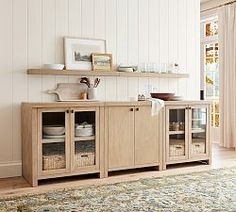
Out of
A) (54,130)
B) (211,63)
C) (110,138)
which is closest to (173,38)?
(110,138)

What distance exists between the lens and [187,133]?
4.08 metres

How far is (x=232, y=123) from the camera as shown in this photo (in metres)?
5.56

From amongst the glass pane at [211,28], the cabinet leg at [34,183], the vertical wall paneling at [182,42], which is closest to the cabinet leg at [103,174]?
the cabinet leg at [34,183]

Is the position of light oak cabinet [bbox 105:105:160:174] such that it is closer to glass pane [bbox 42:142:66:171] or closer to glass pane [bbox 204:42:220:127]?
glass pane [bbox 42:142:66:171]

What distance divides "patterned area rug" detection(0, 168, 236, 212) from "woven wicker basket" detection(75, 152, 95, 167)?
1.35ft

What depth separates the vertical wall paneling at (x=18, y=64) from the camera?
145 inches

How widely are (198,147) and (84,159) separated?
4.98ft

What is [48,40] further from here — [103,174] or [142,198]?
[142,198]

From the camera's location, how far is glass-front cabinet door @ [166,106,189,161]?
401 centimetres

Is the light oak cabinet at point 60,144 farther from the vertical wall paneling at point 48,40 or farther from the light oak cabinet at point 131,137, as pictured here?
the vertical wall paneling at point 48,40

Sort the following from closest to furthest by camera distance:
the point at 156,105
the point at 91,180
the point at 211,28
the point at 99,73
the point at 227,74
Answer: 1. the point at 91,180
2. the point at 156,105
3. the point at 99,73
4. the point at 227,74
5. the point at 211,28

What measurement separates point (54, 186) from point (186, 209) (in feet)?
4.40

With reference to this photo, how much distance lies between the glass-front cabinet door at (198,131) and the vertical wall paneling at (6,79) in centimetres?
213

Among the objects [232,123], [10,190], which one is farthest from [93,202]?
[232,123]
